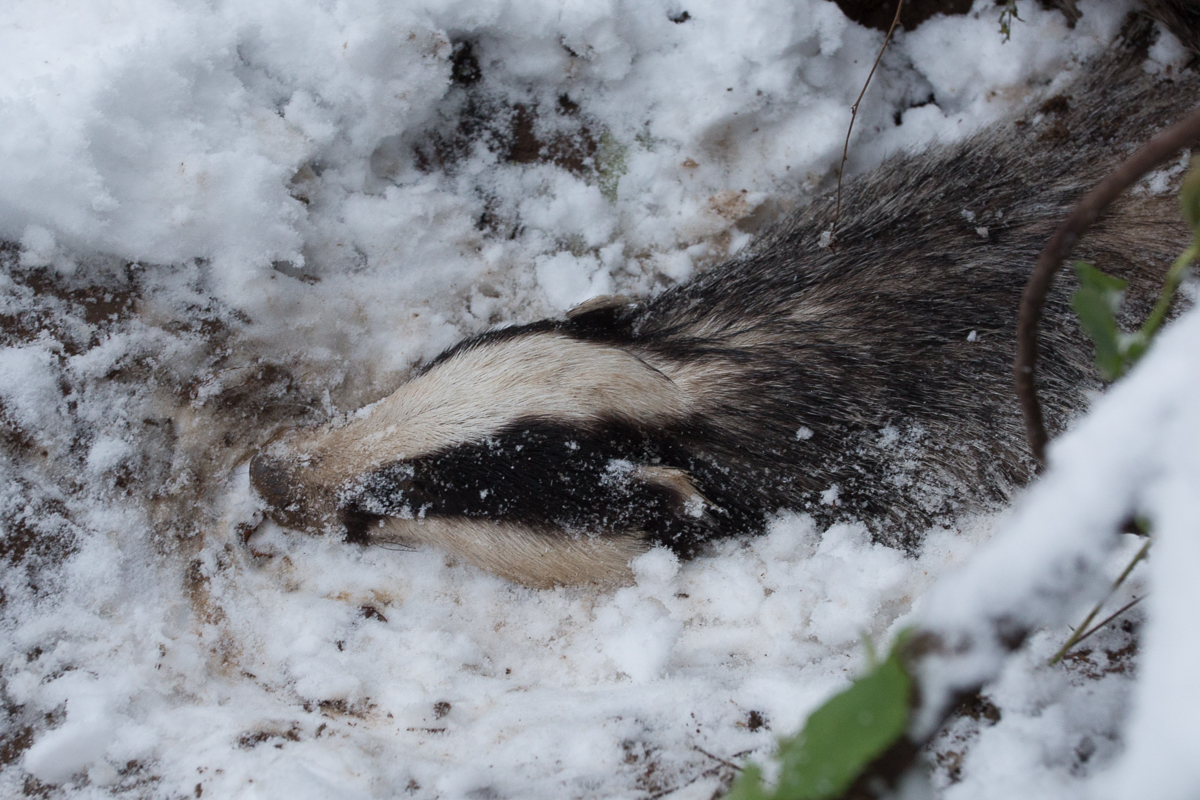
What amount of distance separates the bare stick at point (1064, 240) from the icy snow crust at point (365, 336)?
633mm

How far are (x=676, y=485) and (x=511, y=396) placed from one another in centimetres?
64

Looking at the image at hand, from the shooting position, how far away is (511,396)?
269 centimetres

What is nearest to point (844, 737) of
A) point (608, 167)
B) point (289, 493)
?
point (289, 493)

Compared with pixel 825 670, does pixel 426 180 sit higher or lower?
higher

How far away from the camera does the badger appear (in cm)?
270

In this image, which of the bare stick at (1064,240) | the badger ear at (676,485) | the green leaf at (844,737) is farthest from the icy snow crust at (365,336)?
the green leaf at (844,737)

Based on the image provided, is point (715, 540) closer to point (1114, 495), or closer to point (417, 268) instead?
point (417, 268)

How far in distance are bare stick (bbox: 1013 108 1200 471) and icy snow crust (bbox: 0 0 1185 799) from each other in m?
0.63

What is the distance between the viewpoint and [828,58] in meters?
3.33

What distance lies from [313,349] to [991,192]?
8.62 feet

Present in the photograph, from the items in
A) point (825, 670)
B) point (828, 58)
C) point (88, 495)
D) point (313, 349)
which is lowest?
point (825, 670)

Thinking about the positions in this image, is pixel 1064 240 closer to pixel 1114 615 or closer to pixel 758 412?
pixel 1114 615

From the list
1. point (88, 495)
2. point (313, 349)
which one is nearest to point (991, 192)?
point (313, 349)

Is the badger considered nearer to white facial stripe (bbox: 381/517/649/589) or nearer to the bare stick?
white facial stripe (bbox: 381/517/649/589)
